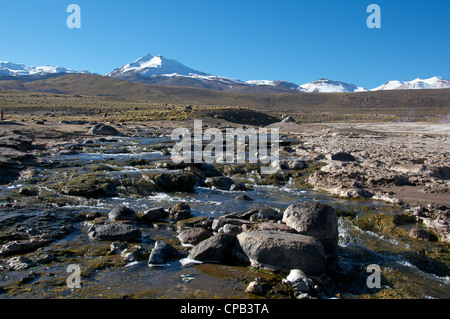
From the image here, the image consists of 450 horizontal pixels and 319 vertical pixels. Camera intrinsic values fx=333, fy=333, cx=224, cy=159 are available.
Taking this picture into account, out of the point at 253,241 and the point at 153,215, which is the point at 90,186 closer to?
the point at 153,215

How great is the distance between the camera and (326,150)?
22.2 m

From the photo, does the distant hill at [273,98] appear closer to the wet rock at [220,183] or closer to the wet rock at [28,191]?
the wet rock at [220,183]

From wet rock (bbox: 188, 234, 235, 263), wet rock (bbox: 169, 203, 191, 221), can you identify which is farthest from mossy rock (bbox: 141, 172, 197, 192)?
wet rock (bbox: 188, 234, 235, 263)

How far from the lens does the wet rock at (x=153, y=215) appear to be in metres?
10.0

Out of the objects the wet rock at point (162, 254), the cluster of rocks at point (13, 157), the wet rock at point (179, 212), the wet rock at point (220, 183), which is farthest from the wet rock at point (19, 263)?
the wet rock at point (220, 183)

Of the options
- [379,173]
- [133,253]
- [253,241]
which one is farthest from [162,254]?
[379,173]

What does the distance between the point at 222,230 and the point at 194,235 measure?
0.71m

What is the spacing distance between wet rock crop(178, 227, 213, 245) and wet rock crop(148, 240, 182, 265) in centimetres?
62

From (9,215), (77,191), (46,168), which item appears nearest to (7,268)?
(9,215)

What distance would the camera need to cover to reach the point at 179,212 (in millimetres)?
10289

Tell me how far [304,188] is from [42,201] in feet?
33.6

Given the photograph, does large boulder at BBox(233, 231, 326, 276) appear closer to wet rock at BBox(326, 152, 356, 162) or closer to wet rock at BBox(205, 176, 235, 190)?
wet rock at BBox(205, 176, 235, 190)

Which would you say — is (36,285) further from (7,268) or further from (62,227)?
(62,227)

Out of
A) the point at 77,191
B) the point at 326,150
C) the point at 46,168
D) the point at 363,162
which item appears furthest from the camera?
the point at 326,150
